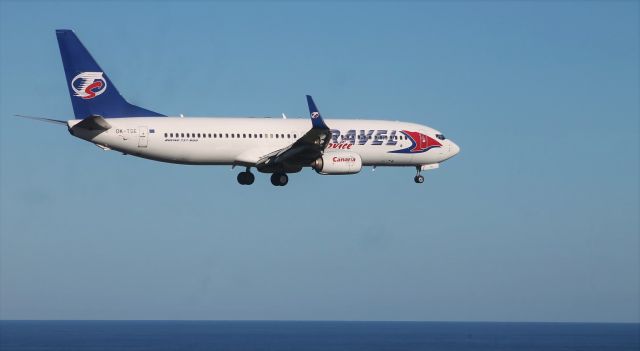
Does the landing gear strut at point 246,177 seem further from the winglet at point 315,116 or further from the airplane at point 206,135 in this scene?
the winglet at point 315,116

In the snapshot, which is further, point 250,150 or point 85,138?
point 250,150

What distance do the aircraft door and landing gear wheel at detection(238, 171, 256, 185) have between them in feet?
26.1

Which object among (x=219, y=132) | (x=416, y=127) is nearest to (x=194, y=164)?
(x=219, y=132)

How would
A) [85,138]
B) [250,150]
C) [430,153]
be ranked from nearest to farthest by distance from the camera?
[85,138]
[250,150]
[430,153]

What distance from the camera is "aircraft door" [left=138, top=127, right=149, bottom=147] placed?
53.5 m

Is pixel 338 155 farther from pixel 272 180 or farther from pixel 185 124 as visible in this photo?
pixel 185 124

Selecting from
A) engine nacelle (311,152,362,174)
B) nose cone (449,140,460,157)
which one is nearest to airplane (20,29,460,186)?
engine nacelle (311,152,362,174)

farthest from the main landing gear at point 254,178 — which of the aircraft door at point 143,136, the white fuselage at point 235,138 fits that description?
the aircraft door at point 143,136

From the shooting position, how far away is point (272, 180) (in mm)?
59469

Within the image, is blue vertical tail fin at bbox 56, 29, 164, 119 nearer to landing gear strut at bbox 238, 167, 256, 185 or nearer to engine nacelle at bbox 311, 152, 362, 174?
landing gear strut at bbox 238, 167, 256, 185

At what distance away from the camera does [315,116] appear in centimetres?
5375

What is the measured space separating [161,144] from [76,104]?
506cm

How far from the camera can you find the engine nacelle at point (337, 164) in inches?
2226

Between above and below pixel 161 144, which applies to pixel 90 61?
above
